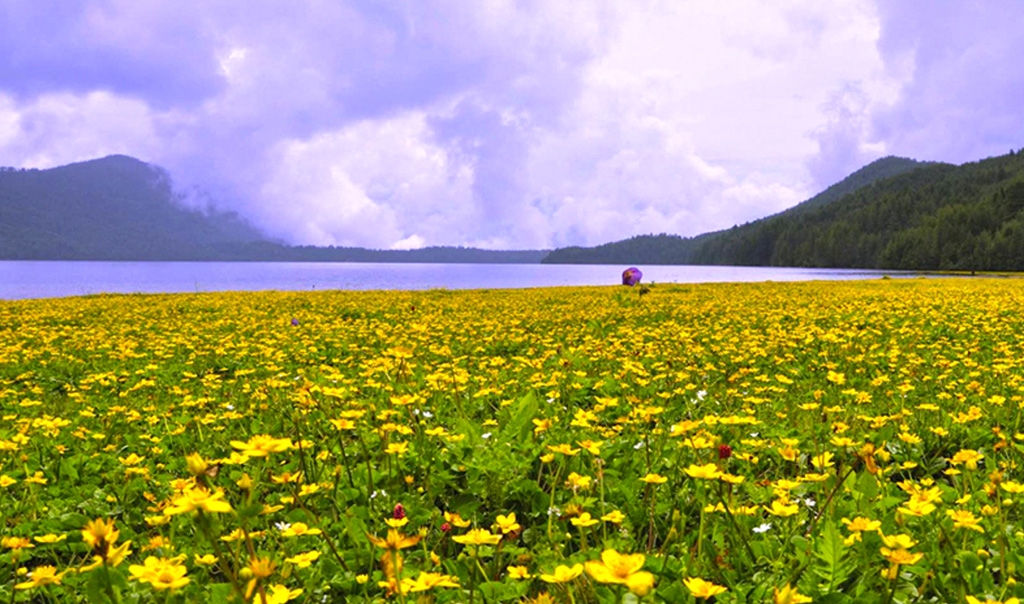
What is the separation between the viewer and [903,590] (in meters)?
2.07

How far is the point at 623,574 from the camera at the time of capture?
120cm

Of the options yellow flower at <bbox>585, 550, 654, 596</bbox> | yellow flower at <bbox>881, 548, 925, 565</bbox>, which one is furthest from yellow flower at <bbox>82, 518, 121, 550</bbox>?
yellow flower at <bbox>881, 548, 925, 565</bbox>

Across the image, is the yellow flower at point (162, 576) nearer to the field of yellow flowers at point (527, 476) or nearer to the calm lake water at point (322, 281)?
the field of yellow flowers at point (527, 476)

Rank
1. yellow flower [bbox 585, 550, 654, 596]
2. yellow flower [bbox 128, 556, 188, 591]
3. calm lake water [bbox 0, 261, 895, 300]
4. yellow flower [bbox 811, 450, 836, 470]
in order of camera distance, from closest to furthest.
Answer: yellow flower [bbox 585, 550, 654, 596]
yellow flower [bbox 128, 556, 188, 591]
yellow flower [bbox 811, 450, 836, 470]
calm lake water [bbox 0, 261, 895, 300]

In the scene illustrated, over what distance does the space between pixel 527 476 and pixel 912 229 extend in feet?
428

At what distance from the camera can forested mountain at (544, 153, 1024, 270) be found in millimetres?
95812

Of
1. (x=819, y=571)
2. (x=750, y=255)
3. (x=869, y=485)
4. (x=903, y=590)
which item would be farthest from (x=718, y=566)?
(x=750, y=255)

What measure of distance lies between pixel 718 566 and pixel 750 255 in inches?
6435

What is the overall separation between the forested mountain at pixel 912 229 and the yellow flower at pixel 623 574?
110m

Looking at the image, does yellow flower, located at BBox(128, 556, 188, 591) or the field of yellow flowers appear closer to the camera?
yellow flower, located at BBox(128, 556, 188, 591)

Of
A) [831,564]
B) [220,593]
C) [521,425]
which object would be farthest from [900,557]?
[521,425]

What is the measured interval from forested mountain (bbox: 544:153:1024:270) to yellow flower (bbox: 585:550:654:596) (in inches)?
4322

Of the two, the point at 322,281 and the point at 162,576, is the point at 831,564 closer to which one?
the point at 162,576

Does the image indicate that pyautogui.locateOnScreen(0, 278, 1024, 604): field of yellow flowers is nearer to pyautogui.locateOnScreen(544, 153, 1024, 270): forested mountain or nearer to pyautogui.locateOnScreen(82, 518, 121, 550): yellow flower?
pyautogui.locateOnScreen(82, 518, 121, 550): yellow flower
